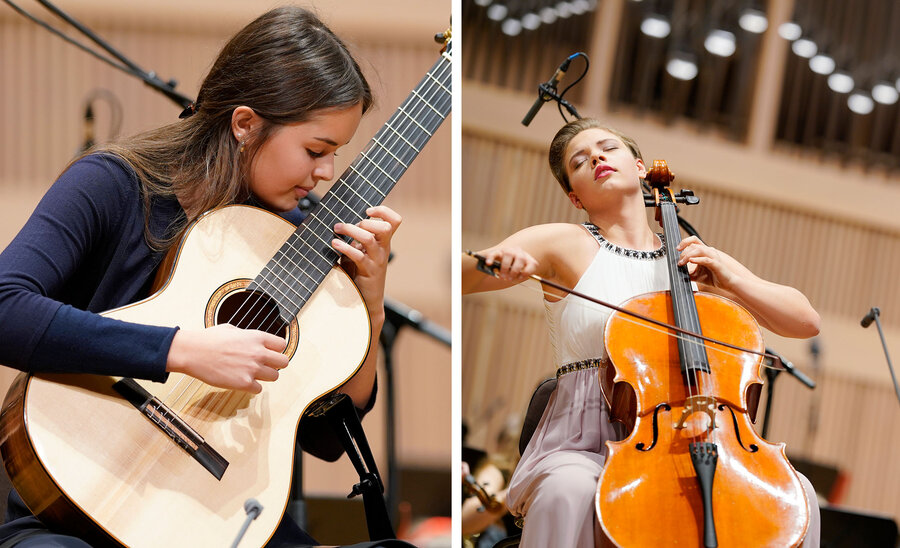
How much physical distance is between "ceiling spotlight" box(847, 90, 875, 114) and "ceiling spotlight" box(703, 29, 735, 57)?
2.37 feet

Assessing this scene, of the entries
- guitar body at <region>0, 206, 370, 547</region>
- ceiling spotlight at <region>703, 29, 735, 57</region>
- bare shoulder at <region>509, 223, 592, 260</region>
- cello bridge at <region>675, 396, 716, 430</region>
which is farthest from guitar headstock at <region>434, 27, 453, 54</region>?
ceiling spotlight at <region>703, 29, 735, 57</region>

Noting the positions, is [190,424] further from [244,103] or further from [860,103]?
[860,103]

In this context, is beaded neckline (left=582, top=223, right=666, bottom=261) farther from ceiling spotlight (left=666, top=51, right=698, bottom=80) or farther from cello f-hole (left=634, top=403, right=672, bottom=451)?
ceiling spotlight (left=666, top=51, right=698, bottom=80)

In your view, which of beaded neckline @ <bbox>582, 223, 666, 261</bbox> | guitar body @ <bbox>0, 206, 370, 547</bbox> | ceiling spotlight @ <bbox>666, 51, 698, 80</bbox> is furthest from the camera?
ceiling spotlight @ <bbox>666, 51, 698, 80</bbox>

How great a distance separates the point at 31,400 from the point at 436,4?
1.80 metres

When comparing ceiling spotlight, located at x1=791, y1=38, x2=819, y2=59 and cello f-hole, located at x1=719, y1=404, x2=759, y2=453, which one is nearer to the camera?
cello f-hole, located at x1=719, y1=404, x2=759, y2=453

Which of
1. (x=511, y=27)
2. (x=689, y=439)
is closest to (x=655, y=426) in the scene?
(x=689, y=439)

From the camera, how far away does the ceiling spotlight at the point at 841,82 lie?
13.6 feet

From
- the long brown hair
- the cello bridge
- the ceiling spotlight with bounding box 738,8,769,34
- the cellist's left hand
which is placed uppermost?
the ceiling spotlight with bounding box 738,8,769,34

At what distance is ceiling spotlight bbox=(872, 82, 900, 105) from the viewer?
412cm

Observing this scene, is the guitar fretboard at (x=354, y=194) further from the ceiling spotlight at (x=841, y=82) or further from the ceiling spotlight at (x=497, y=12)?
the ceiling spotlight at (x=841, y=82)

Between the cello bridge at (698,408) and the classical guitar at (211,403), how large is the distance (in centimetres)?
55

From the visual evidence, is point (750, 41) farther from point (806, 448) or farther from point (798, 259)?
point (806, 448)

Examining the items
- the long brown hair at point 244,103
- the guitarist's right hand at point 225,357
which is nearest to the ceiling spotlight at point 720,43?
the long brown hair at point 244,103
